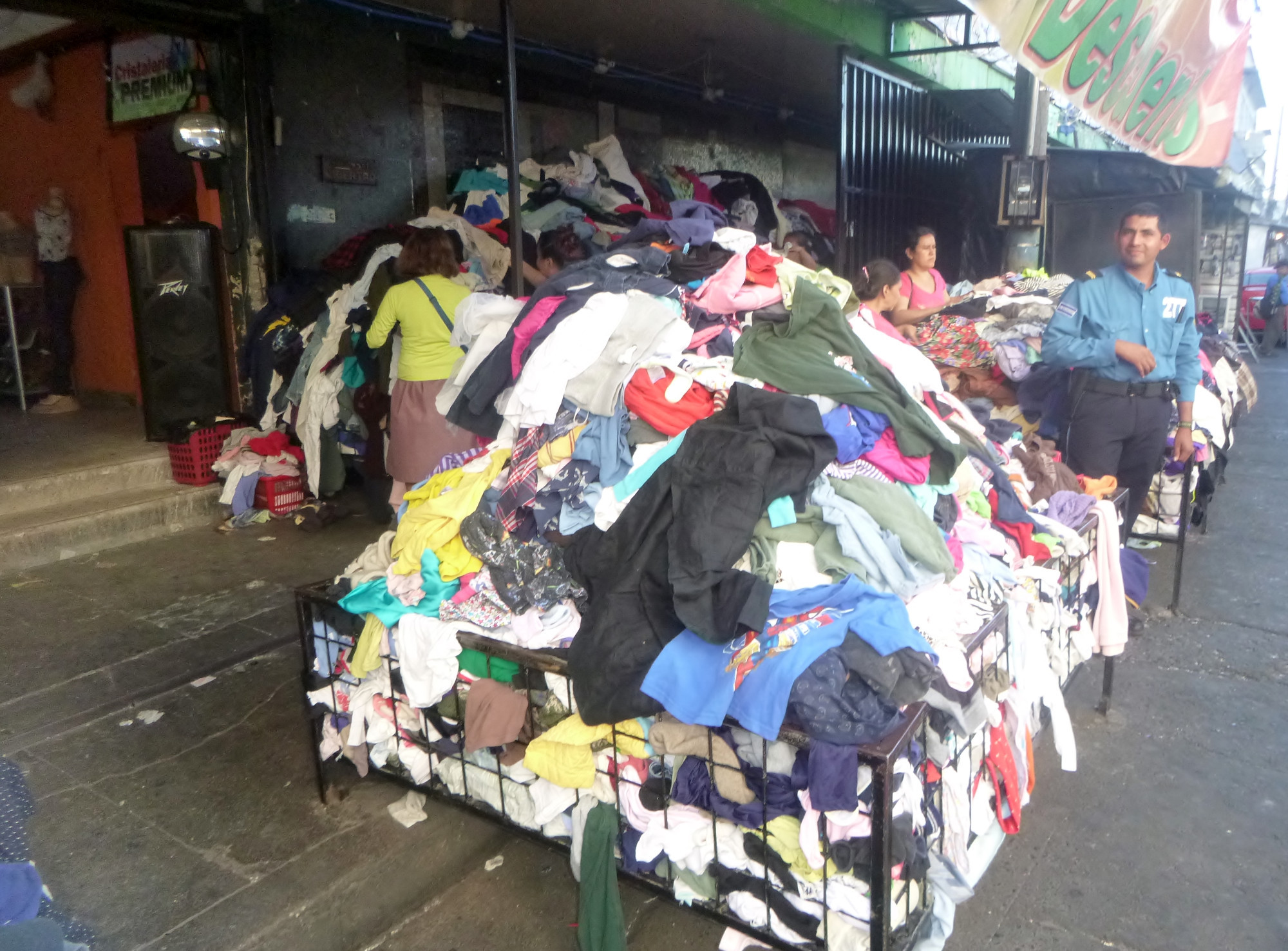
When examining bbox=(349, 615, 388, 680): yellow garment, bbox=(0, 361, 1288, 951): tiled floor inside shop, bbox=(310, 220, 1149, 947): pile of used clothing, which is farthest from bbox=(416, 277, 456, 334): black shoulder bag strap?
bbox=(349, 615, 388, 680): yellow garment

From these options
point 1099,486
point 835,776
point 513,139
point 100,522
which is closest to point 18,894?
point 835,776

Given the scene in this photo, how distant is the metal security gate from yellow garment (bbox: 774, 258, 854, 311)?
173 inches

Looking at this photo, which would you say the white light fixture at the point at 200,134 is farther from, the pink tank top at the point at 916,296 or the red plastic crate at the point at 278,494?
the pink tank top at the point at 916,296

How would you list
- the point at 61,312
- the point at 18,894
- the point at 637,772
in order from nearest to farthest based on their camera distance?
the point at 18,894 < the point at 637,772 < the point at 61,312

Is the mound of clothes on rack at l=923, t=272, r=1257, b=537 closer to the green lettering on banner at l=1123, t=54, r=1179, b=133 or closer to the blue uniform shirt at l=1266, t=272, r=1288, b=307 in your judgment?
the green lettering on banner at l=1123, t=54, r=1179, b=133

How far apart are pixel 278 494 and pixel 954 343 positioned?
13.8 ft

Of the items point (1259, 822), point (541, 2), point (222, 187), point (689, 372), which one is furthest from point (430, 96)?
point (1259, 822)

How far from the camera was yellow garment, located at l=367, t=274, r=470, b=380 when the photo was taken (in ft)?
16.3

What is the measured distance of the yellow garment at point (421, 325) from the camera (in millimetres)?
4961

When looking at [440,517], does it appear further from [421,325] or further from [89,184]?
[89,184]

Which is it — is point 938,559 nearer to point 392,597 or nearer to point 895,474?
point 895,474

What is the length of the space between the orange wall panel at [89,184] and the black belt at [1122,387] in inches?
283

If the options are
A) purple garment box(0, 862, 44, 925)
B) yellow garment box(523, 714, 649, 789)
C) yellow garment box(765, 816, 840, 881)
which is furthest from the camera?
yellow garment box(523, 714, 649, 789)

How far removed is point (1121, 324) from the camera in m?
4.11
